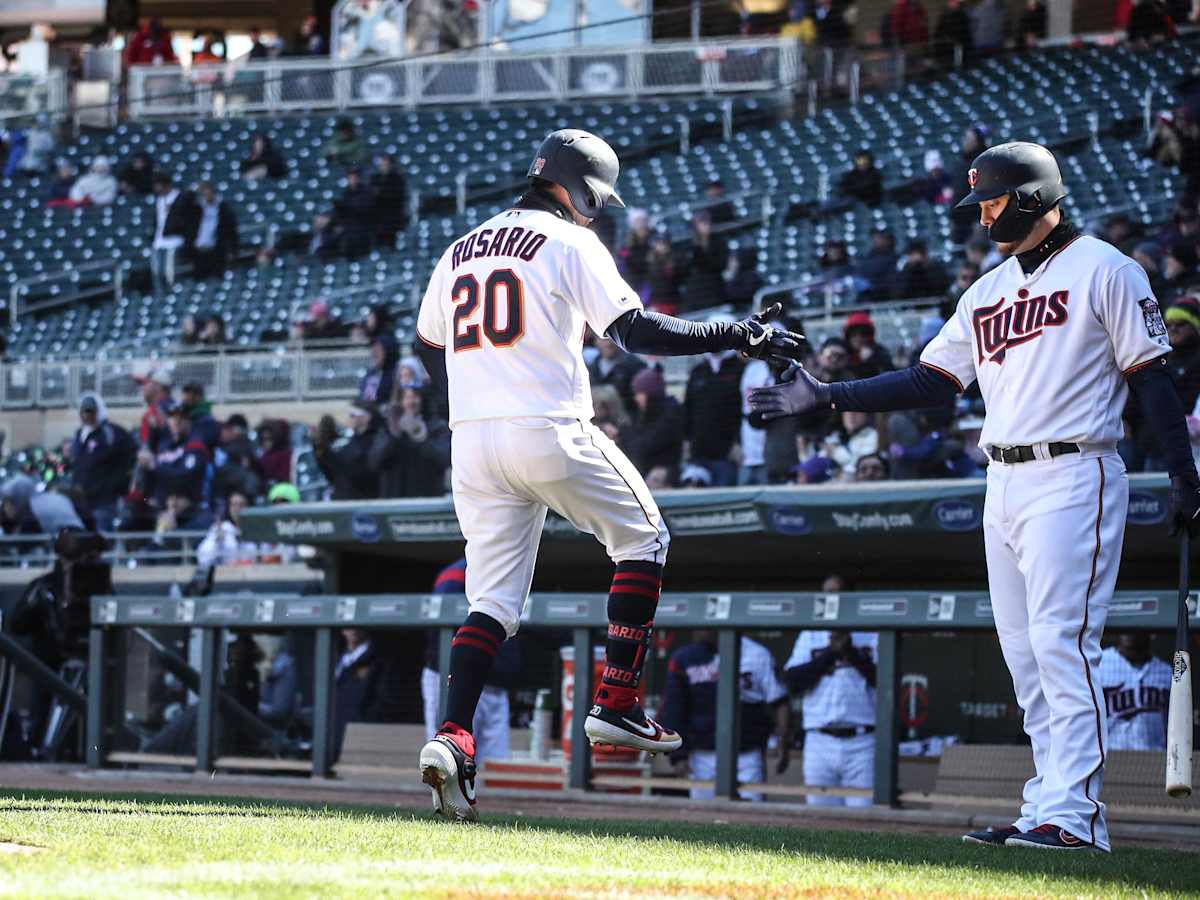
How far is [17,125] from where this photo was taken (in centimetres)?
2712

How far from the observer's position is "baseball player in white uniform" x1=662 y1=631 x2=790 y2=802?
310 inches

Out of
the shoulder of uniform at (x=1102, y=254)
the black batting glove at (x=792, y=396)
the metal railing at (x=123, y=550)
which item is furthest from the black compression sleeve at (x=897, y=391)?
the metal railing at (x=123, y=550)

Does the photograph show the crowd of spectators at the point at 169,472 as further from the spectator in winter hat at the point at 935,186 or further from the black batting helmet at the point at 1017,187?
the black batting helmet at the point at 1017,187

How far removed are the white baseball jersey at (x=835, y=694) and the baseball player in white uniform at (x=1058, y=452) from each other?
8.47 ft

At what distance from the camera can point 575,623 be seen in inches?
307

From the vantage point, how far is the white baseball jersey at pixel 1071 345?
16.3 feet

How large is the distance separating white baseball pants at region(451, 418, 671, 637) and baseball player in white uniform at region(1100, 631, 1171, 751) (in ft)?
10.0

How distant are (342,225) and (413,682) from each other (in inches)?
495

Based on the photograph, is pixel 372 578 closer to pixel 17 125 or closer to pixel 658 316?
pixel 658 316

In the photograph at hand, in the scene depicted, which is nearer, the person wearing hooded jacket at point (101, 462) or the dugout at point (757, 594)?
the dugout at point (757, 594)

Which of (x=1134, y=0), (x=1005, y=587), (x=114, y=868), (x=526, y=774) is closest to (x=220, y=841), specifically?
(x=114, y=868)

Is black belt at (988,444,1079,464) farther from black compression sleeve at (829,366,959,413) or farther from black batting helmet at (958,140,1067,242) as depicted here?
black batting helmet at (958,140,1067,242)

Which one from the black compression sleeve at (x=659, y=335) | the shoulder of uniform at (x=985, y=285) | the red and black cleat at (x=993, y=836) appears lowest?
the red and black cleat at (x=993, y=836)

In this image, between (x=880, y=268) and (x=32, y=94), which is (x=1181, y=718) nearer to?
(x=880, y=268)
